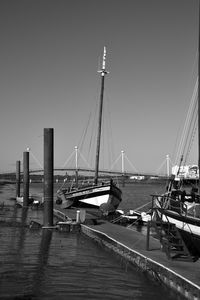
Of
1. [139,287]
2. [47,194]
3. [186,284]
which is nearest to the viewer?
[186,284]

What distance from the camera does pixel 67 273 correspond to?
15102mm

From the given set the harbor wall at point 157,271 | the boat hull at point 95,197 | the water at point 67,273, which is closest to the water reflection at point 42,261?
the water at point 67,273

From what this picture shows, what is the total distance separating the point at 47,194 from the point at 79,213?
252 cm

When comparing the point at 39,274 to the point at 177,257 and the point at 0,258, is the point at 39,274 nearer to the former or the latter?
the point at 0,258

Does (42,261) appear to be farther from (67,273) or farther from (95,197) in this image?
(95,197)

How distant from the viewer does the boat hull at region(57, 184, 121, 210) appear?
38844mm

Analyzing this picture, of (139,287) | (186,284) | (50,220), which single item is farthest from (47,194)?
(186,284)

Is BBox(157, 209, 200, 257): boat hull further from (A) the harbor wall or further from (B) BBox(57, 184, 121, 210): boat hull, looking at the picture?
(B) BBox(57, 184, 121, 210): boat hull

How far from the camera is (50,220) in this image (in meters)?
24.5

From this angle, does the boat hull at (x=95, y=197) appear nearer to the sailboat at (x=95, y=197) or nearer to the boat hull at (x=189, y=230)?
the sailboat at (x=95, y=197)

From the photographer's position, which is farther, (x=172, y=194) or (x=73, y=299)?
(x=172, y=194)

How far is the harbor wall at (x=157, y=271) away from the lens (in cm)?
1178

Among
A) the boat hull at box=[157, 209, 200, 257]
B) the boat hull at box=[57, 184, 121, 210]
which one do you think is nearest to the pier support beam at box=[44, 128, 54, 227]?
the boat hull at box=[157, 209, 200, 257]

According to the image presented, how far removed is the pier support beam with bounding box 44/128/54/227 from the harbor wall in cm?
512
